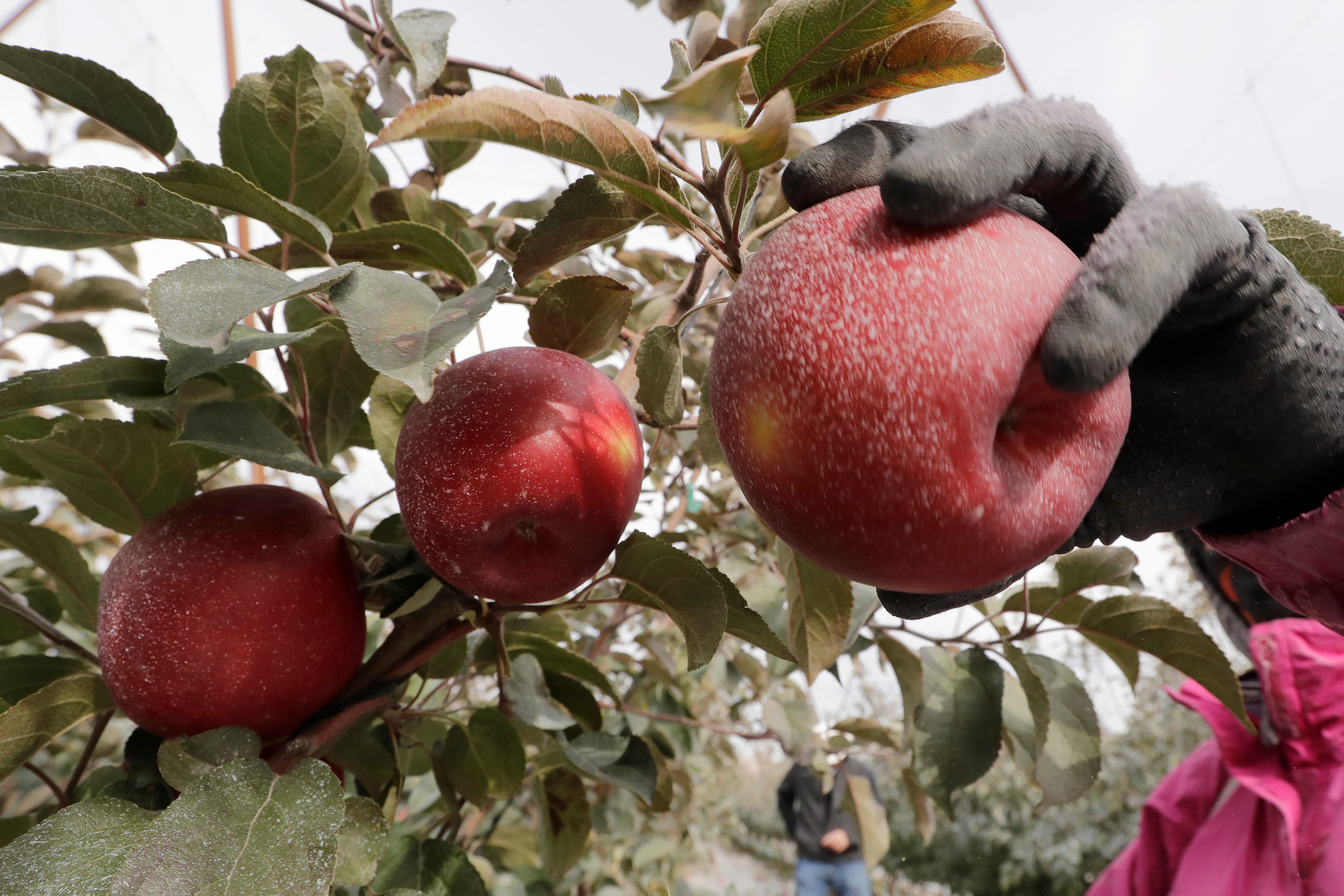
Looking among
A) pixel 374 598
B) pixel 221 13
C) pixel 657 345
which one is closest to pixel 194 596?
pixel 374 598

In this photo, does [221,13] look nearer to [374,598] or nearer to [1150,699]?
[374,598]

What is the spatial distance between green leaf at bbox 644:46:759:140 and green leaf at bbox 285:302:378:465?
1.21 feet

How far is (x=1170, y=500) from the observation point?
50 cm

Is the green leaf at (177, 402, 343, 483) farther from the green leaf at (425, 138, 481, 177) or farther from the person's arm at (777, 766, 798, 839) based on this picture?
the person's arm at (777, 766, 798, 839)

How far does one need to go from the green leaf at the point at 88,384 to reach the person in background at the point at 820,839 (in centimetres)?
346

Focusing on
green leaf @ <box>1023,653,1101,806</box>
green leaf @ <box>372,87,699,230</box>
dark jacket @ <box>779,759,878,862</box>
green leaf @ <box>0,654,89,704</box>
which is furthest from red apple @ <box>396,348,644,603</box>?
dark jacket @ <box>779,759,878,862</box>

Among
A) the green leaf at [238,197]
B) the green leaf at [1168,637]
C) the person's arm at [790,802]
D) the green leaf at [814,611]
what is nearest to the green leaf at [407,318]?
the green leaf at [238,197]

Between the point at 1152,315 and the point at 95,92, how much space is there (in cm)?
65

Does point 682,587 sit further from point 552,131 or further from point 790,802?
point 790,802

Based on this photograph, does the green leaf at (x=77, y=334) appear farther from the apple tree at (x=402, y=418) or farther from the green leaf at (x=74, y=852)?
the green leaf at (x=74, y=852)

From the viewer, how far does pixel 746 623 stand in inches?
20.2

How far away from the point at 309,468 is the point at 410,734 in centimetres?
37

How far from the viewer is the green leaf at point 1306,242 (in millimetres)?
500

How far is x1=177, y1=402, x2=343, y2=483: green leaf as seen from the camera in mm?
455
